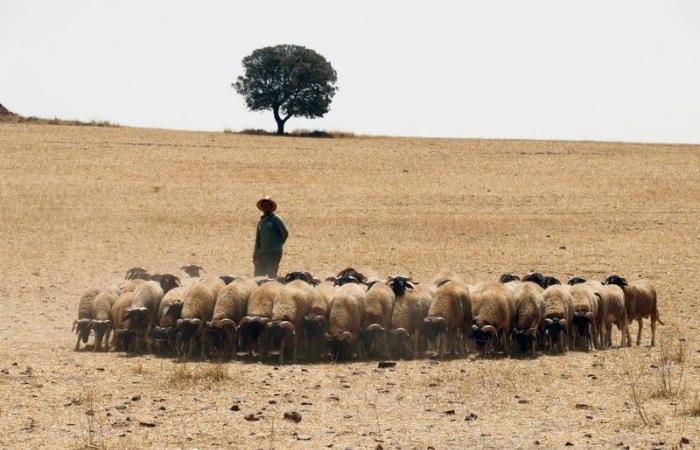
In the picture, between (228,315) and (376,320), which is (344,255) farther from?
(228,315)

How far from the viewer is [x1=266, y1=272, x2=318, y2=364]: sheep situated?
14836mm

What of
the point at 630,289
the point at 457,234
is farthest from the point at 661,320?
the point at 457,234

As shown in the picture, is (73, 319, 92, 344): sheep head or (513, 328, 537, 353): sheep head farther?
(73, 319, 92, 344): sheep head

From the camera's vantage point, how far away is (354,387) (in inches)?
512

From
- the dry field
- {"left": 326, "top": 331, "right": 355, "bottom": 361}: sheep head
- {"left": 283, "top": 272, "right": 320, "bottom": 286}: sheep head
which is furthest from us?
{"left": 283, "top": 272, "right": 320, "bottom": 286}: sheep head

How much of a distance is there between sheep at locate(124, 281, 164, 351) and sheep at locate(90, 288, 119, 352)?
469 millimetres

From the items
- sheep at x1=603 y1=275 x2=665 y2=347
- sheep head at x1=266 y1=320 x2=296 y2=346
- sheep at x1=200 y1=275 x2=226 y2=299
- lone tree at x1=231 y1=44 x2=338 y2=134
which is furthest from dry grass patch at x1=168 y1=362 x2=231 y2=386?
lone tree at x1=231 y1=44 x2=338 y2=134

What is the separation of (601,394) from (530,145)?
145 feet

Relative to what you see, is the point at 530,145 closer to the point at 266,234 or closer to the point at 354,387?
the point at 266,234

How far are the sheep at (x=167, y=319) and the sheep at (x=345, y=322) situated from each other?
224cm

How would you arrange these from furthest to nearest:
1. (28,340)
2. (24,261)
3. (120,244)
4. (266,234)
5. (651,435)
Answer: (120,244), (24,261), (266,234), (28,340), (651,435)

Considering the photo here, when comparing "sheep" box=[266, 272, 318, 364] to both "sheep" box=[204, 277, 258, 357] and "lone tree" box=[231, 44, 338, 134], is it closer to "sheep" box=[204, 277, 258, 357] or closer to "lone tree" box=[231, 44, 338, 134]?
"sheep" box=[204, 277, 258, 357]

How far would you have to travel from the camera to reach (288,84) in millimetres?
72062

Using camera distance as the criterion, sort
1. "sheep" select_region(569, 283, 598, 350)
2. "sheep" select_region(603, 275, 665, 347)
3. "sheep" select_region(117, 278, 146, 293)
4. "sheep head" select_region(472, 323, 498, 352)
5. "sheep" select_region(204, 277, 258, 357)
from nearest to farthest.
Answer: "sheep" select_region(204, 277, 258, 357), "sheep head" select_region(472, 323, 498, 352), "sheep" select_region(569, 283, 598, 350), "sheep" select_region(117, 278, 146, 293), "sheep" select_region(603, 275, 665, 347)
